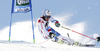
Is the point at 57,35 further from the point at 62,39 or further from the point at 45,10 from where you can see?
the point at 45,10

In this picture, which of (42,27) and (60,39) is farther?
(42,27)

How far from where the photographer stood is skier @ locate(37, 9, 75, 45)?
8.39m

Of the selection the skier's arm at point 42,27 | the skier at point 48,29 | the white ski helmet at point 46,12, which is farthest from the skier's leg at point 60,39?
the white ski helmet at point 46,12

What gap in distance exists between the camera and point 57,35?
336 inches

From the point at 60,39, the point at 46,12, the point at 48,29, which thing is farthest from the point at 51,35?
the point at 46,12

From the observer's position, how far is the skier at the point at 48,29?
8.39 m

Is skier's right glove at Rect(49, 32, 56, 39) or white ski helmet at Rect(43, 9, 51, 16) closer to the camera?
skier's right glove at Rect(49, 32, 56, 39)

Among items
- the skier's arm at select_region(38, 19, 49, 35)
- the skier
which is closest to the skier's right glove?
the skier

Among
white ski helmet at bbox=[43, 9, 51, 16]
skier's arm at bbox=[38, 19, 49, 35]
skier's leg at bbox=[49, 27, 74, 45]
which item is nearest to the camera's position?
skier's leg at bbox=[49, 27, 74, 45]

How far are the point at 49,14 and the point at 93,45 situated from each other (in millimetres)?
2436

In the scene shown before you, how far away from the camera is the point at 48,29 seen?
8.70m

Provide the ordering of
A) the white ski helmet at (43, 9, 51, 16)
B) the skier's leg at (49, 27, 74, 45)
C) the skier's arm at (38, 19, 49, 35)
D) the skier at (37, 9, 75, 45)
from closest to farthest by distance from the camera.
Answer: the skier's leg at (49, 27, 74, 45) → the skier at (37, 9, 75, 45) → the skier's arm at (38, 19, 49, 35) → the white ski helmet at (43, 9, 51, 16)

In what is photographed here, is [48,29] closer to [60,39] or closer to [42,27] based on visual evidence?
[42,27]

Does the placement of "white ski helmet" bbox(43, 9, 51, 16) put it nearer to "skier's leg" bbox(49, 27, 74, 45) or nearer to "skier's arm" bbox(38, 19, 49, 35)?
"skier's arm" bbox(38, 19, 49, 35)
